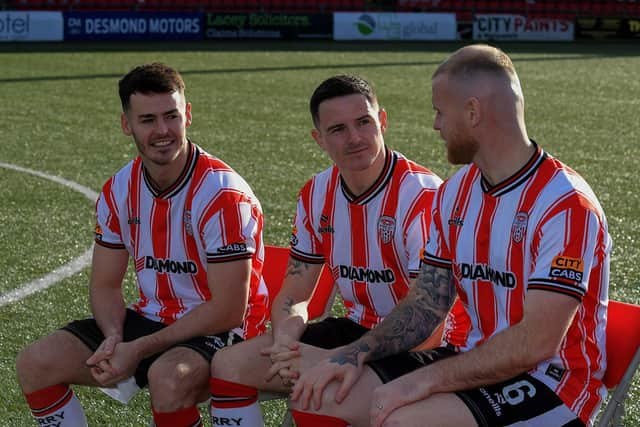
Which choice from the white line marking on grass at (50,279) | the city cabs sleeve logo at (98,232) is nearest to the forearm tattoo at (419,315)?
the city cabs sleeve logo at (98,232)

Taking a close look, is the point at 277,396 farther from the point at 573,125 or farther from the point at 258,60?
the point at 258,60

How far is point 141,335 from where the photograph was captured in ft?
12.5

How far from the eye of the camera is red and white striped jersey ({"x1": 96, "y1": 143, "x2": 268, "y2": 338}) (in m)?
3.73

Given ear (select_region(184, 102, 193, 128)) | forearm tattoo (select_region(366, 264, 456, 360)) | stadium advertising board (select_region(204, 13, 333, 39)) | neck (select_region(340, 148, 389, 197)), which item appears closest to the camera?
forearm tattoo (select_region(366, 264, 456, 360))

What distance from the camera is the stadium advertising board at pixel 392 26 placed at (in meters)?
→ 26.8

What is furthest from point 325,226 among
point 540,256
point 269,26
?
point 269,26

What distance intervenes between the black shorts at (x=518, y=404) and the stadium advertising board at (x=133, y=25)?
2329cm

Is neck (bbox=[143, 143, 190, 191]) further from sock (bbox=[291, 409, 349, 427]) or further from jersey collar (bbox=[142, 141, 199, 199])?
sock (bbox=[291, 409, 349, 427])

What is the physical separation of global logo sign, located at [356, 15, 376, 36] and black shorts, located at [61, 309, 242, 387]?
23.6 m

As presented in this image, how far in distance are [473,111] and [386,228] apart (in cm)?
76

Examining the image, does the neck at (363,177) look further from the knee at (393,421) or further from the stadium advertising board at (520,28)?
the stadium advertising board at (520,28)

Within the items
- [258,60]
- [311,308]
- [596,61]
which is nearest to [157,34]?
[258,60]

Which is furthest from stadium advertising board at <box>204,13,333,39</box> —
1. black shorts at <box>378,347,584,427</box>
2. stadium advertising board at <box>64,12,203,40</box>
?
black shorts at <box>378,347,584,427</box>

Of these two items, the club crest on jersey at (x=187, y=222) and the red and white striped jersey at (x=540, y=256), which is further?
the club crest on jersey at (x=187, y=222)
